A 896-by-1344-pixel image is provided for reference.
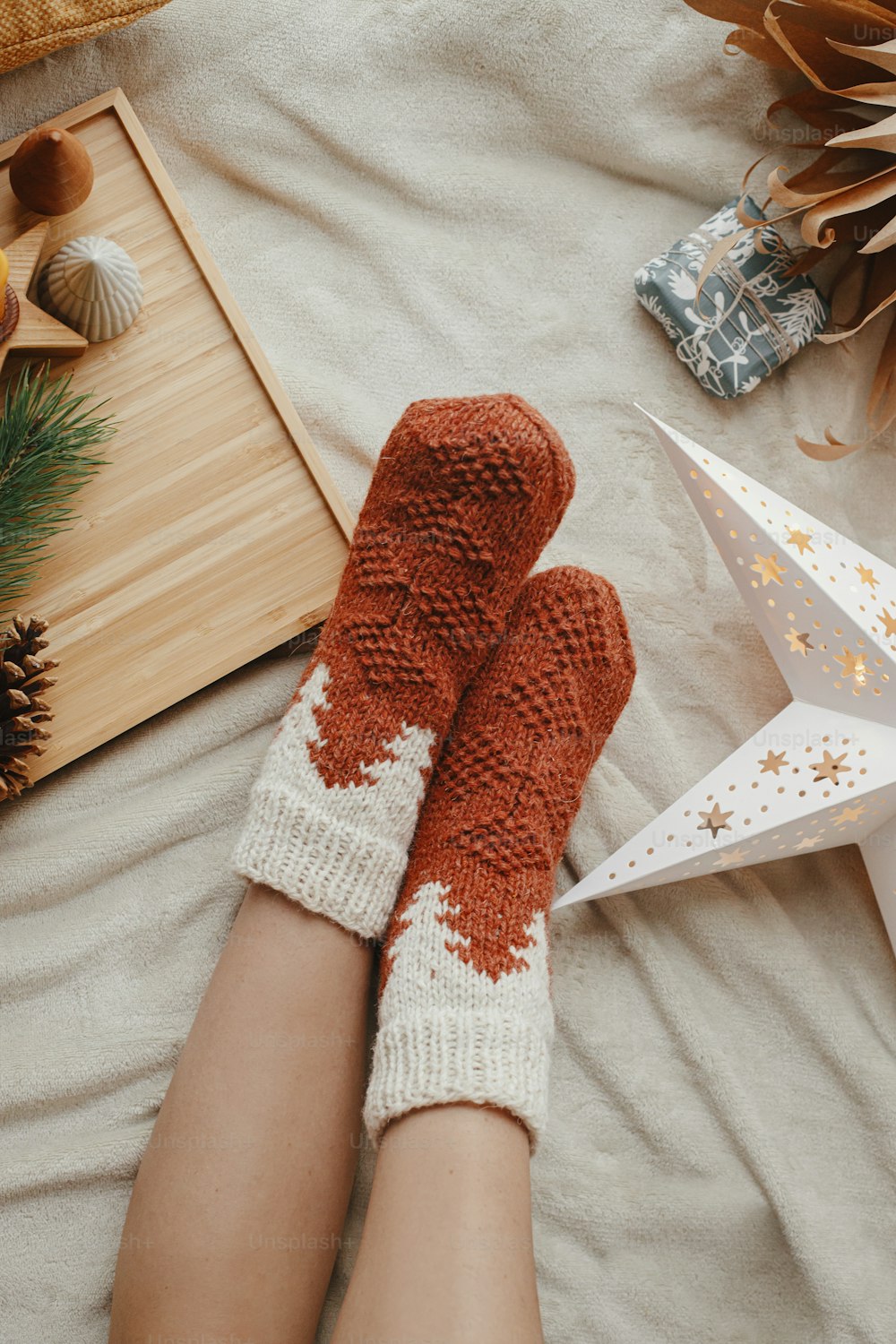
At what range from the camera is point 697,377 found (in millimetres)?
859

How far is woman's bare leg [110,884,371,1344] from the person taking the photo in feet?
2.05

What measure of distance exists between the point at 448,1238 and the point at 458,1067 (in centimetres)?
9

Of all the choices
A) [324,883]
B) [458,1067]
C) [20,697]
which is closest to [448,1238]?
[458,1067]

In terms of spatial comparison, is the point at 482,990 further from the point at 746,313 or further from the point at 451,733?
the point at 746,313

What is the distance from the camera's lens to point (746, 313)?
2.74 ft

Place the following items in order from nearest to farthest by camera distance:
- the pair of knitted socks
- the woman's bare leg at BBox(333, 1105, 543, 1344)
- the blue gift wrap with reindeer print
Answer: the woman's bare leg at BBox(333, 1105, 543, 1344) < the pair of knitted socks < the blue gift wrap with reindeer print

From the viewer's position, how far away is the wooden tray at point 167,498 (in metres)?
0.77

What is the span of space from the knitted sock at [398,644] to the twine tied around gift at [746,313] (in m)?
0.20

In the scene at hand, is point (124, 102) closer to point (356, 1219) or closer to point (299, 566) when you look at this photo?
point (299, 566)

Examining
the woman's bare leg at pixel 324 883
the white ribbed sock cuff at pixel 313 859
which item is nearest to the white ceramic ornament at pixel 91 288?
the woman's bare leg at pixel 324 883

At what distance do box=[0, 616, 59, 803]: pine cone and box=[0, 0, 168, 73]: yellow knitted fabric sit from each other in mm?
428

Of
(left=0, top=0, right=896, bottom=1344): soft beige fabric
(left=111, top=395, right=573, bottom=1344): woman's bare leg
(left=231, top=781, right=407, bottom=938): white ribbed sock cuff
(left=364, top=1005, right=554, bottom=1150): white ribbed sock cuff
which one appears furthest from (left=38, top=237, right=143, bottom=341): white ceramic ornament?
(left=364, top=1005, right=554, bottom=1150): white ribbed sock cuff

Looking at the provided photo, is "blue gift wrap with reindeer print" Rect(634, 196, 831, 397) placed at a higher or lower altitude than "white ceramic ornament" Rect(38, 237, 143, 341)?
lower

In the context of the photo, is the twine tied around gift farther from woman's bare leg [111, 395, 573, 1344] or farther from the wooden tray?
the wooden tray
